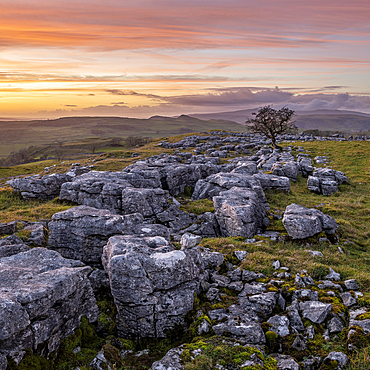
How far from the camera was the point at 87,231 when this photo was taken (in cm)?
1627

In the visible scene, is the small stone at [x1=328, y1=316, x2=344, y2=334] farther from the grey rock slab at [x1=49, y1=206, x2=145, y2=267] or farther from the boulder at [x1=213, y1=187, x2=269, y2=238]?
the grey rock slab at [x1=49, y1=206, x2=145, y2=267]

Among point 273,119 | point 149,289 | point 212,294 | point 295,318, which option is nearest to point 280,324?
point 295,318

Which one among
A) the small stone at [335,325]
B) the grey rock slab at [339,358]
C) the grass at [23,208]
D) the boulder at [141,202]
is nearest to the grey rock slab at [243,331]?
the grey rock slab at [339,358]

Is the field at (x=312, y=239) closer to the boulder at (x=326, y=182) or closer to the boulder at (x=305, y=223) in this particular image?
the boulder at (x=305, y=223)

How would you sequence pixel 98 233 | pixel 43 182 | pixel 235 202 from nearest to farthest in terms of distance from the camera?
1. pixel 98 233
2. pixel 235 202
3. pixel 43 182

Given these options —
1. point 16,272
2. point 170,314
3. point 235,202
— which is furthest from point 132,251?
point 235,202

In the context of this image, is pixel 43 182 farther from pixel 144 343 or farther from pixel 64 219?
pixel 144 343

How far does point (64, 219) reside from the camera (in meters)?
17.0

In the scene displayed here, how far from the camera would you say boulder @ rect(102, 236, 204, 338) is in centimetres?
1094

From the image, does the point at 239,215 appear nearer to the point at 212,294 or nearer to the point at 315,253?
the point at 315,253

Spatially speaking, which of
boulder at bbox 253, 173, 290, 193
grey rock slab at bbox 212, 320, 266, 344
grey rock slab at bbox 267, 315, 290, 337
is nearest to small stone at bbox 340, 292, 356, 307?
grey rock slab at bbox 267, 315, 290, 337

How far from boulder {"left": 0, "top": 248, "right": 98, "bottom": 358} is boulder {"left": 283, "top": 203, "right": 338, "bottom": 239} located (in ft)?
51.0

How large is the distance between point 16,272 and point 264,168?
4633 cm

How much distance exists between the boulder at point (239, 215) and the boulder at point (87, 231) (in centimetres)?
694
